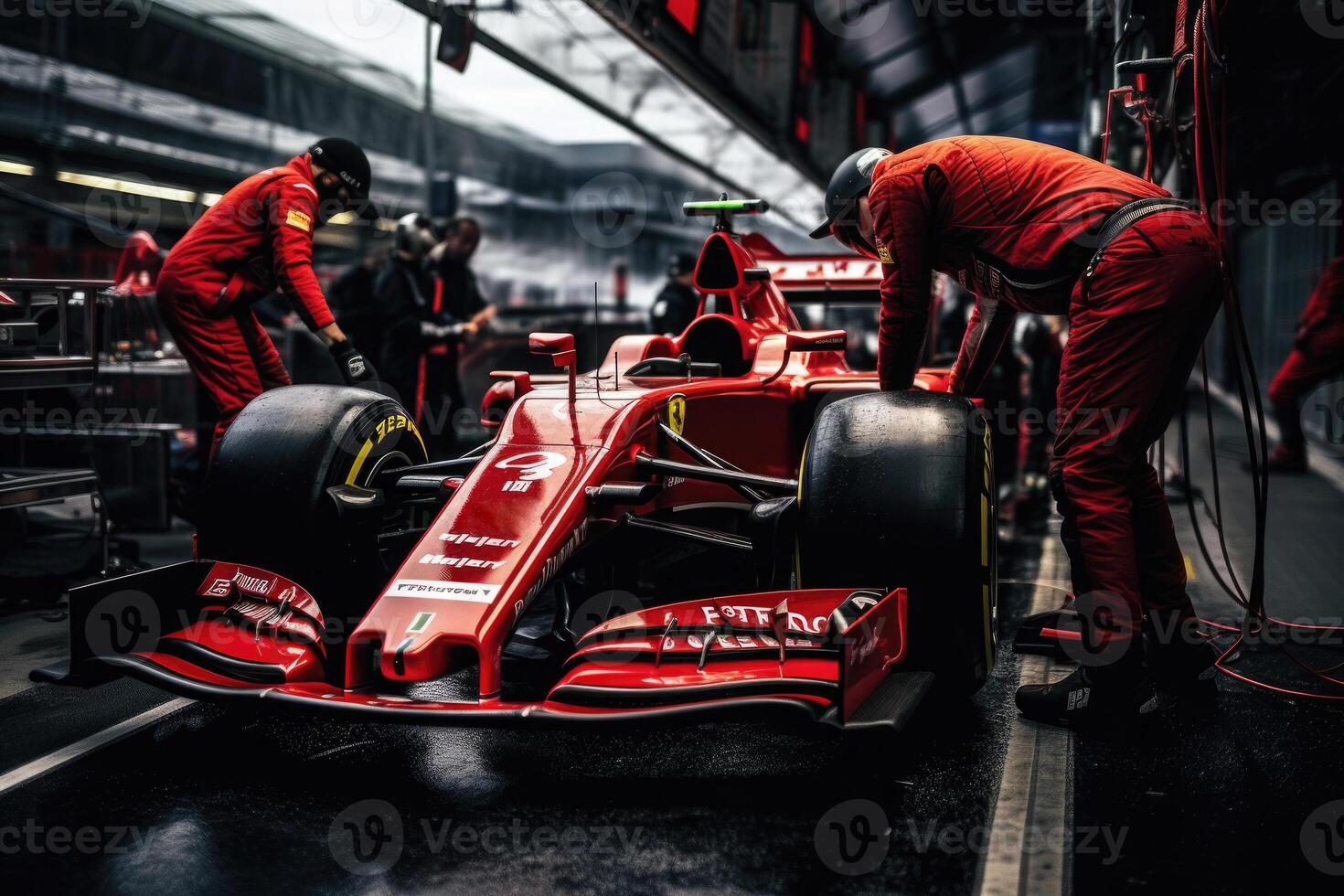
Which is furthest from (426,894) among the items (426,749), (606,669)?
(426,749)

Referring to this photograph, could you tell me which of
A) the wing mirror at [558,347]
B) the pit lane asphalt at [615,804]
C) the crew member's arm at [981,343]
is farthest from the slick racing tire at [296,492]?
the crew member's arm at [981,343]

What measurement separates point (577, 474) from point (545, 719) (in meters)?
0.85

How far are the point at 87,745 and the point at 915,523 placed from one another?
2107mm

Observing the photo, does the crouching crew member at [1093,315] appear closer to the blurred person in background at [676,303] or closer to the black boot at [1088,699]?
the black boot at [1088,699]

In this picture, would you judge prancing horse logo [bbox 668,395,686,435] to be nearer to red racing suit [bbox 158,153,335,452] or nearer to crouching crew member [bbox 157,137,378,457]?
crouching crew member [bbox 157,137,378,457]

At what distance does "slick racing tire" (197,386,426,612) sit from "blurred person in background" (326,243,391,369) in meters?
3.91

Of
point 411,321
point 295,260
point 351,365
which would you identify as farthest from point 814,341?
point 411,321

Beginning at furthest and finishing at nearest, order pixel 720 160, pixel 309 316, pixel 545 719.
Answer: pixel 720 160, pixel 309 316, pixel 545 719

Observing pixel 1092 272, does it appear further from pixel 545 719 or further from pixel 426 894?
pixel 426 894

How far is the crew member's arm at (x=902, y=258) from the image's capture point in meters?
3.00

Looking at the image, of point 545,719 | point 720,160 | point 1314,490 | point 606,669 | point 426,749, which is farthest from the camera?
point 720,160

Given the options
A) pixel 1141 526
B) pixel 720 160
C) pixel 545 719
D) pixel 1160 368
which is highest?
pixel 720 160

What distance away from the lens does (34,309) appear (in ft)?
15.0

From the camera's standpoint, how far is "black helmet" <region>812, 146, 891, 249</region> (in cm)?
335
